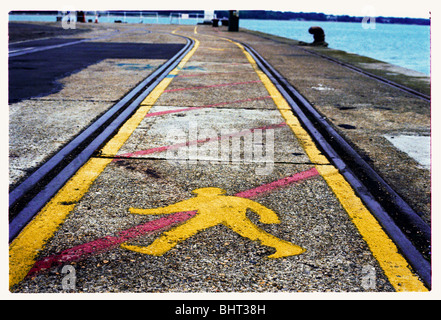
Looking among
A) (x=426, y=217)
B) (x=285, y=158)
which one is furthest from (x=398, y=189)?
(x=285, y=158)

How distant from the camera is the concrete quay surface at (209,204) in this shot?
2256 mm

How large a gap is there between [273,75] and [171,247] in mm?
7607

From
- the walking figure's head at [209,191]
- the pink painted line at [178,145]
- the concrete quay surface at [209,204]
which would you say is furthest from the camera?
the pink painted line at [178,145]

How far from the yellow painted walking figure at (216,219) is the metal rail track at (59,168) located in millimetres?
677

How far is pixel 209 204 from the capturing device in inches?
122

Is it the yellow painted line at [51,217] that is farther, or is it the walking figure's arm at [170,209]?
the walking figure's arm at [170,209]

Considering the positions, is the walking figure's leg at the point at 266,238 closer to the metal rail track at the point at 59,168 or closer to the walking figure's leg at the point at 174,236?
the walking figure's leg at the point at 174,236

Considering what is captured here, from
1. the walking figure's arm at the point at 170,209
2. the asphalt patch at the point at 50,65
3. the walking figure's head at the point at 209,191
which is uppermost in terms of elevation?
the asphalt patch at the point at 50,65

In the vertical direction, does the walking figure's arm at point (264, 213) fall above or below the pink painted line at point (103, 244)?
above

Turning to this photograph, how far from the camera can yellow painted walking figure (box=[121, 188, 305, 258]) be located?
2.52 metres

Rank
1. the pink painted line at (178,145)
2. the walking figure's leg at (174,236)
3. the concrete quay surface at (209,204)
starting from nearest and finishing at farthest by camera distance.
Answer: the concrete quay surface at (209,204) < the walking figure's leg at (174,236) < the pink painted line at (178,145)

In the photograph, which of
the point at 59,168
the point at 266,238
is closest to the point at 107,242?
the point at 266,238

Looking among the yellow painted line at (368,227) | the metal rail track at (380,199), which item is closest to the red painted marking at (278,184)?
the yellow painted line at (368,227)

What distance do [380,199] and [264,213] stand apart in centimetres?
Result: 94
